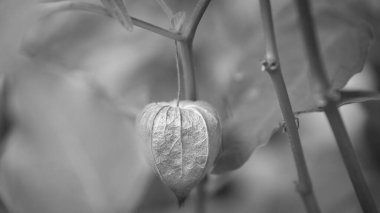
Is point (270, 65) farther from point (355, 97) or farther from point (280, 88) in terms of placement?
point (355, 97)

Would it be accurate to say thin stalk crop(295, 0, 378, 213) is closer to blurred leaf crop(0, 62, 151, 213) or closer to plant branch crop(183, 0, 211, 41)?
plant branch crop(183, 0, 211, 41)

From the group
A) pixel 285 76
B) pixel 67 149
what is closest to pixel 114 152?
pixel 67 149

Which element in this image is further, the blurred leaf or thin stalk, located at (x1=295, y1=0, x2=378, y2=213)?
the blurred leaf

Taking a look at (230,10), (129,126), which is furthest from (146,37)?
(129,126)

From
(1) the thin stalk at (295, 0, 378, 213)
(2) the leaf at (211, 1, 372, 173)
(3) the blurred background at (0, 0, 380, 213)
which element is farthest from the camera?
(3) the blurred background at (0, 0, 380, 213)

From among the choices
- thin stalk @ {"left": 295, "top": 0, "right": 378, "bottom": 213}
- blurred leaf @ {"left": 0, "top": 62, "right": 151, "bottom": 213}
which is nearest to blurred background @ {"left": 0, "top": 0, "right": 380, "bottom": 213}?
blurred leaf @ {"left": 0, "top": 62, "right": 151, "bottom": 213}

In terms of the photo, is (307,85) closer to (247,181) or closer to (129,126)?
(129,126)

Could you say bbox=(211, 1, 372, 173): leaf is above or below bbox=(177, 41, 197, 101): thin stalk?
below
